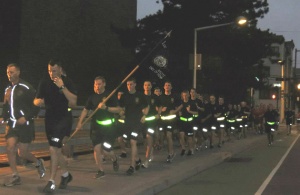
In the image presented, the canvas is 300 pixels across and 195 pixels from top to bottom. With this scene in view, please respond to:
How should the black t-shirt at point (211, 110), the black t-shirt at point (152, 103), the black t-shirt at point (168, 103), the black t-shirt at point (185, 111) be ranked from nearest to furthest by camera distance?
1. the black t-shirt at point (152, 103)
2. the black t-shirt at point (168, 103)
3. the black t-shirt at point (185, 111)
4. the black t-shirt at point (211, 110)

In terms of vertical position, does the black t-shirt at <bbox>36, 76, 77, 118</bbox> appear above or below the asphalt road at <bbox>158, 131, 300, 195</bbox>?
above

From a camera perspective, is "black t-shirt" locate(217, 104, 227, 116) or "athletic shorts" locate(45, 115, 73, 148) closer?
"athletic shorts" locate(45, 115, 73, 148)

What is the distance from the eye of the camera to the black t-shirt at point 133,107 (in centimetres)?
997

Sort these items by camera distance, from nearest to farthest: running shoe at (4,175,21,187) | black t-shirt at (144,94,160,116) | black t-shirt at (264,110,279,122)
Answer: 1. running shoe at (4,175,21,187)
2. black t-shirt at (144,94,160,116)
3. black t-shirt at (264,110,279,122)

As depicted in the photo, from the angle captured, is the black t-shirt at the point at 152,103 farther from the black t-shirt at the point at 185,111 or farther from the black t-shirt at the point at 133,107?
the black t-shirt at the point at 185,111

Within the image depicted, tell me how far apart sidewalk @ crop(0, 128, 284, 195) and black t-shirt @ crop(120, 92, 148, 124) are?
1.14m

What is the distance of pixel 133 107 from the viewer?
9961 mm

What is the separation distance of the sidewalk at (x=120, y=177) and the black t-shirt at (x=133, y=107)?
1.14 meters

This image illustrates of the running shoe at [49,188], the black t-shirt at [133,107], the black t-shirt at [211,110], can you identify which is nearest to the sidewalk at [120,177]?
the running shoe at [49,188]

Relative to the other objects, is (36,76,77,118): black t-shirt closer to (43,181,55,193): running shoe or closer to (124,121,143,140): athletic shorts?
(43,181,55,193): running shoe

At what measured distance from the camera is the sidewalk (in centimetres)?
781

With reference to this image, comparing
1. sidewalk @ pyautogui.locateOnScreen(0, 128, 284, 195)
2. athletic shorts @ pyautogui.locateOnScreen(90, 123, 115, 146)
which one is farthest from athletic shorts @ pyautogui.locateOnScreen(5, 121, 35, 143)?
athletic shorts @ pyautogui.locateOnScreen(90, 123, 115, 146)

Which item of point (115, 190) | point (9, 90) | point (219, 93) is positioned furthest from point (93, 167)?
point (219, 93)

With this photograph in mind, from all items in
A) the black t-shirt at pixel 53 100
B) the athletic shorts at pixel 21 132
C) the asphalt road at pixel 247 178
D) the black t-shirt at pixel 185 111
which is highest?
the black t-shirt at pixel 53 100
